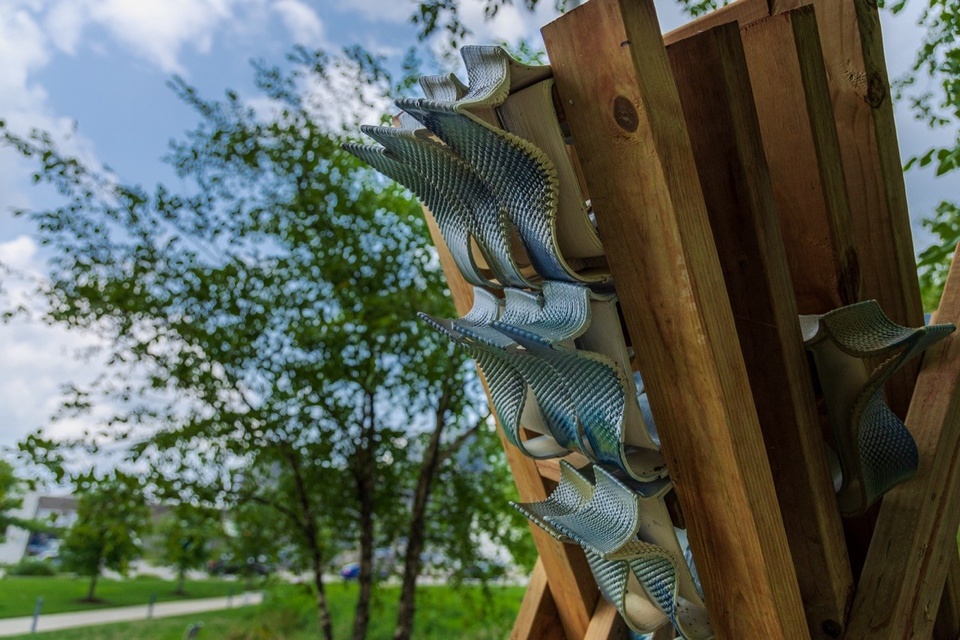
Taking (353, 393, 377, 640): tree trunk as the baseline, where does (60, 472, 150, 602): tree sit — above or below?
above

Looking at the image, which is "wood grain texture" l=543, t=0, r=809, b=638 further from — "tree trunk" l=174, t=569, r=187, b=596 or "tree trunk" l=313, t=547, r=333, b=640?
"tree trunk" l=174, t=569, r=187, b=596

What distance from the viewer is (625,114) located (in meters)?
0.61

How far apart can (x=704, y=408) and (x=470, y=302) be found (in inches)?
19.6

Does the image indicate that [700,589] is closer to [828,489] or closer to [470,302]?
[828,489]

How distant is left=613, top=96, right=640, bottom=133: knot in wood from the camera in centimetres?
61

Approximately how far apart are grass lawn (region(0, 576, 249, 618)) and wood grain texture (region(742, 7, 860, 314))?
3.49 meters

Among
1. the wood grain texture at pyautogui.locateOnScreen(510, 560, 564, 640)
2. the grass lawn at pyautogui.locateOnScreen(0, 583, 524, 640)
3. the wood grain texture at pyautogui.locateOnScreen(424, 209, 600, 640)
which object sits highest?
the wood grain texture at pyautogui.locateOnScreen(424, 209, 600, 640)

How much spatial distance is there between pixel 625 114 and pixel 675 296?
5.9 inches

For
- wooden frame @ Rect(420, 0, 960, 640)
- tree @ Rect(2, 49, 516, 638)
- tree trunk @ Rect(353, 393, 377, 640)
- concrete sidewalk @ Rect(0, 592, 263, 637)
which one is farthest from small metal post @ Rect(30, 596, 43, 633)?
wooden frame @ Rect(420, 0, 960, 640)

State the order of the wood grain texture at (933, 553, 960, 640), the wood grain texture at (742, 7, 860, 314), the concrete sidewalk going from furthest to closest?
the concrete sidewalk, the wood grain texture at (933, 553, 960, 640), the wood grain texture at (742, 7, 860, 314)

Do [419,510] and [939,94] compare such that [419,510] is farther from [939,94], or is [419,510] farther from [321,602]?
[939,94]

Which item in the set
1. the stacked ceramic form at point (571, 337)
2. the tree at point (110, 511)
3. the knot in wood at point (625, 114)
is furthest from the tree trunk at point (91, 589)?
the knot in wood at point (625, 114)

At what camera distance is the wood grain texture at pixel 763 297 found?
2.23 ft

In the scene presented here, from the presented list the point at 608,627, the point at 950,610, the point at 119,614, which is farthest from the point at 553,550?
the point at 119,614
